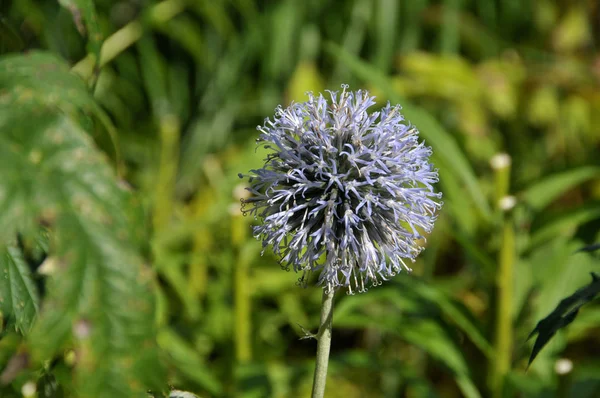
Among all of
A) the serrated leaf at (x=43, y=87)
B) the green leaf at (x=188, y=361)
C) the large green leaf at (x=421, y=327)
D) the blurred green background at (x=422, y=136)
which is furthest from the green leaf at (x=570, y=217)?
the serrated leaf at (x=43, y=87)

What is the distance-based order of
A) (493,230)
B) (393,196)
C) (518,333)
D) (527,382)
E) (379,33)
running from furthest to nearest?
(379,33)
(493,230)
(518,333)
(527,382)
(393,196)

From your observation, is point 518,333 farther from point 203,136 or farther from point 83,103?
point 203,136

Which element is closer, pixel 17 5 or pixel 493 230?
pixel 493 230

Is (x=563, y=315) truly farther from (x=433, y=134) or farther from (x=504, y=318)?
(x=433, y=134)

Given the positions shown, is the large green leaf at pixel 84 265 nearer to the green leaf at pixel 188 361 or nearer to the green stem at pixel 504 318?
the green leaf at pixel 188 361

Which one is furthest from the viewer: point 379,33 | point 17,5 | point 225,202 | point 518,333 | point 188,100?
point 188,100

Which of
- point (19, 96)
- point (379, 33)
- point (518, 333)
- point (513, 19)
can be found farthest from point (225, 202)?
point (513, 19)
